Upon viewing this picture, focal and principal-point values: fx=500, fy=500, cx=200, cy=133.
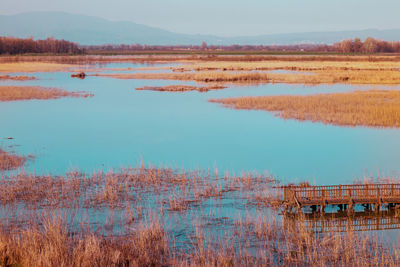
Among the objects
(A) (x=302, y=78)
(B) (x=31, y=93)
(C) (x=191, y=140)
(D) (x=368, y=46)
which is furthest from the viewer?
(D) (x=368, y=46)

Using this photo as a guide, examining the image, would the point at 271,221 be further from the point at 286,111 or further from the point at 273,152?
the point at 286,111

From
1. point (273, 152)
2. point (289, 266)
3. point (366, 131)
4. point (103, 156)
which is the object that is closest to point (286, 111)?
point (366, 131)

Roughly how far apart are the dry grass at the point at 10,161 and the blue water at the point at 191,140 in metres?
0.56

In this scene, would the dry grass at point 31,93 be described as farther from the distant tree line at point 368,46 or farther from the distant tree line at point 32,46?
the distant tree line at point 368,46

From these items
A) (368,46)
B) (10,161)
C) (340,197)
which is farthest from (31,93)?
(368,46)

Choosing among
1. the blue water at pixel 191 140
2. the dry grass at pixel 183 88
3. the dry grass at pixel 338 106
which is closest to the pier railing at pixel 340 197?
the blue water at pixel 191 140

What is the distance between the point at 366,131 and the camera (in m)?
27.2

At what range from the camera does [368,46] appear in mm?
149500

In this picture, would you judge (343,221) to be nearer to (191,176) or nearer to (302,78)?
(191,176)

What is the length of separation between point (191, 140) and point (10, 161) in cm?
980

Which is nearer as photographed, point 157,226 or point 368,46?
point 157,226

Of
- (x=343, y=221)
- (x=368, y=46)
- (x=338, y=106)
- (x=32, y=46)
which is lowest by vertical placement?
(x=343, y=221)

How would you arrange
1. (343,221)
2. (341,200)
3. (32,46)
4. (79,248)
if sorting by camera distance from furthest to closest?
(32,46), (341,200), (343,221), (79,248)

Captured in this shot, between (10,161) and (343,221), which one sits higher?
(10,161)
